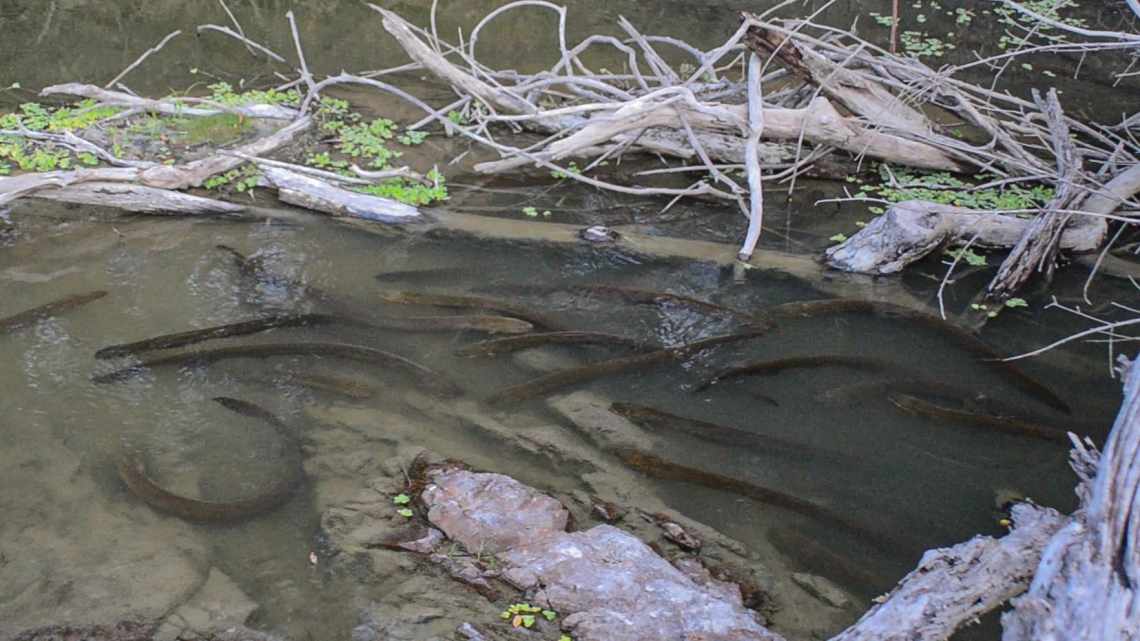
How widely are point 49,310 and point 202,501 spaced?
225 cm

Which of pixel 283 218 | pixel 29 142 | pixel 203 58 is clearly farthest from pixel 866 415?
pixel 203 58

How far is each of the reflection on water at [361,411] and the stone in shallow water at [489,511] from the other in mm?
221

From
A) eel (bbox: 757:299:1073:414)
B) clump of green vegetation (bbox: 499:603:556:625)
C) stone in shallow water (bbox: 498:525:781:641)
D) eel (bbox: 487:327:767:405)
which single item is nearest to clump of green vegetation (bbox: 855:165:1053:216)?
eel (bbox: 757:299:1073:414)

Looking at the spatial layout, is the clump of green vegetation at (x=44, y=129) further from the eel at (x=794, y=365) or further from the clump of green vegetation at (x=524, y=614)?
the clump of green vegetation at (x=524, y=614)

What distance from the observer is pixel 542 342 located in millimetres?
5996

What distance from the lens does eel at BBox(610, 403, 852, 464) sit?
5219mm

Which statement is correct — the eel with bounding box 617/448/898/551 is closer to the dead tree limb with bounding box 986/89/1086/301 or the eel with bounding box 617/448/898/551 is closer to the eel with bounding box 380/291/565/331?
the eel with bounding box 380/291/565/331

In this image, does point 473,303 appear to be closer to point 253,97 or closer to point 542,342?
point 542,342

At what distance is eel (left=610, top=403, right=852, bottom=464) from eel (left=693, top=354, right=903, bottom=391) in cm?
44

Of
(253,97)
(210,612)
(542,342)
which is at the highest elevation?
(253,97)

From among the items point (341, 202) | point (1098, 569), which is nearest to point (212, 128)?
point (341, 202)

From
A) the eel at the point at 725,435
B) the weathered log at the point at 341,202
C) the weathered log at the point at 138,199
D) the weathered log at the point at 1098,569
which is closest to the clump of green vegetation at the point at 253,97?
the weathered log at the point at 341,202

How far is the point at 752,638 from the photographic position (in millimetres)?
3854

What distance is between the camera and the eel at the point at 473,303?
20.4 ft
